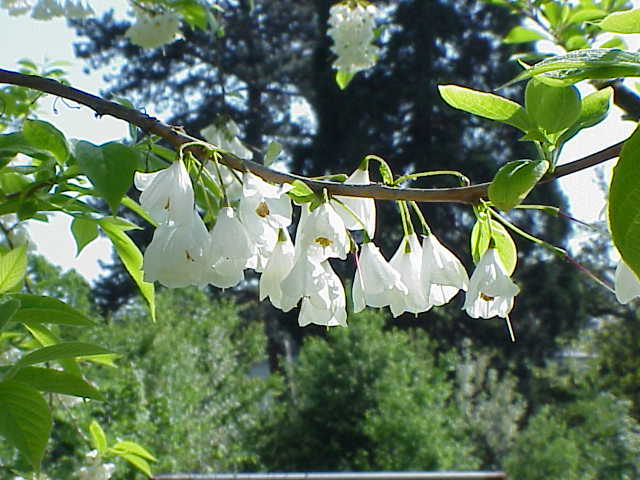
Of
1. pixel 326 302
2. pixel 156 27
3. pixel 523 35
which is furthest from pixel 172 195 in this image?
pixel 156 27

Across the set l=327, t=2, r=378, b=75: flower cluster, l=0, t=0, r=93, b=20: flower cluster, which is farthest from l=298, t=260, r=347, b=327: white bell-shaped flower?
l=327, t=2, r=378, b=75: flower cluster

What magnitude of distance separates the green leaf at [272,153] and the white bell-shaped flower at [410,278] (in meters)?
0.13

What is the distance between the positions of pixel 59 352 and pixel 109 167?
0.53ft

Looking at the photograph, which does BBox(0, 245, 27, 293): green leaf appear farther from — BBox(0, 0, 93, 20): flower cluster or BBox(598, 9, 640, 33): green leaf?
BBox(0, 0, 93, 20): flower cluster

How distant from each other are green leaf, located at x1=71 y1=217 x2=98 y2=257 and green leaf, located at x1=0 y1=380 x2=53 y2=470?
28 cm

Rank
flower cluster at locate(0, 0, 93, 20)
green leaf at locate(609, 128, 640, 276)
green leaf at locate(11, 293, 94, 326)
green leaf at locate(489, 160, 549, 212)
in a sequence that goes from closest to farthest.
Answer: green leaf at locate(609, 128, 640, 276) → green leaf at locate(489, 160, 549, 212) → green leaf at locate(11, 293, 94, 326) → flower cluster at locate(0, 0, 93, 20)

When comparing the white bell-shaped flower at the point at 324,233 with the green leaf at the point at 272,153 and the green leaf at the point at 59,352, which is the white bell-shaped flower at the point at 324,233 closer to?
the green leaf at the point at 272,153

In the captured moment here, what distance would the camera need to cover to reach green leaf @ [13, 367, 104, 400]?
2.18 ft

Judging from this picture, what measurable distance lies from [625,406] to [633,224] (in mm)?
7394

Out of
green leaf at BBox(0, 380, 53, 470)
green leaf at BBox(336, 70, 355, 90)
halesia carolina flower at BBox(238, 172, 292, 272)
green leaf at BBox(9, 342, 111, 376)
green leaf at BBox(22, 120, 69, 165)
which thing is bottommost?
green leaf at BBox(0, 380, 53, 470)

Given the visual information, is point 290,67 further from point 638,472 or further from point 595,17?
point 595,17

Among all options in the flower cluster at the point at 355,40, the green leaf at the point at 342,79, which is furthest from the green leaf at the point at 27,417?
the flower cluster at the point at 355,40

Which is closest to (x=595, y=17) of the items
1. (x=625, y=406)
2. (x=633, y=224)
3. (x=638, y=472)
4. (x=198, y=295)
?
(x=633, y=224)

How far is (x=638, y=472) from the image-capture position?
6336mm
